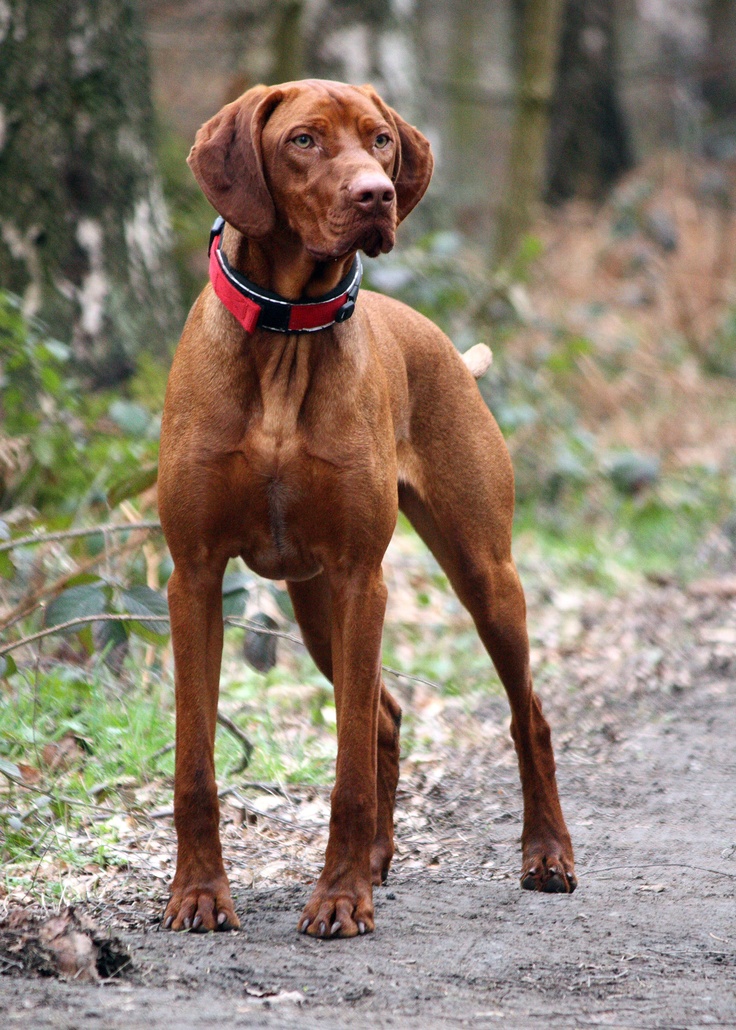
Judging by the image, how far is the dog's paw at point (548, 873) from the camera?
12.0 feet

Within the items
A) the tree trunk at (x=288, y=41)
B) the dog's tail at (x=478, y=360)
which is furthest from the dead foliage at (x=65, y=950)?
the tree trunk at (x=288, y=41)

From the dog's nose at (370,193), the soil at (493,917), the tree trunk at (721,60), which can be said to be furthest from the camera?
the tree trunk at (721,60)

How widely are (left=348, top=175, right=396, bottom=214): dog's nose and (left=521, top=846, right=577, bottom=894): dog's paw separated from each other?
6.36ft

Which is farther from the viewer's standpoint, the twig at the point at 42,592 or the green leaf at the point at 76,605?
the twig at the point at 42,592

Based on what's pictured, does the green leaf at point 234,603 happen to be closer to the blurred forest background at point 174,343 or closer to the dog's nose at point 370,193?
the blurred forest background at point 174,343

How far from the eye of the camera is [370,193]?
2861mm

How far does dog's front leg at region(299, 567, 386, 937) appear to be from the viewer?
319 centimetres

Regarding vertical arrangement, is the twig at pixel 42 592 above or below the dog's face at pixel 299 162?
below

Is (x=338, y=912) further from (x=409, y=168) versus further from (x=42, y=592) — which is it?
(x=409, y=168)

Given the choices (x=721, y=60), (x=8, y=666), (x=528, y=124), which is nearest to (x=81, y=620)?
(x=8, y=666)

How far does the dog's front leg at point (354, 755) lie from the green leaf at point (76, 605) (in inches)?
38.9

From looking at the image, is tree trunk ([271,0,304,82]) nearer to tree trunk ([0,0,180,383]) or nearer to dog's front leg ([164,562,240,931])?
tree trunk ([0,0,180,383])

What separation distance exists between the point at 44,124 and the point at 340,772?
14.0 ft

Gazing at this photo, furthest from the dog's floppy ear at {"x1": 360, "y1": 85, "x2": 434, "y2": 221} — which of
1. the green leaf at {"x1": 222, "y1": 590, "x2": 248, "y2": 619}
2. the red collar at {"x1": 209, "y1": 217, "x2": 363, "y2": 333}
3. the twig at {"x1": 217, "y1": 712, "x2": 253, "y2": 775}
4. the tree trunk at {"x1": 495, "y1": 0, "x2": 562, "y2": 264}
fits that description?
the tree trunk at {"x1": 495, "y1": 0, "x2": 562, "y2": 264}
